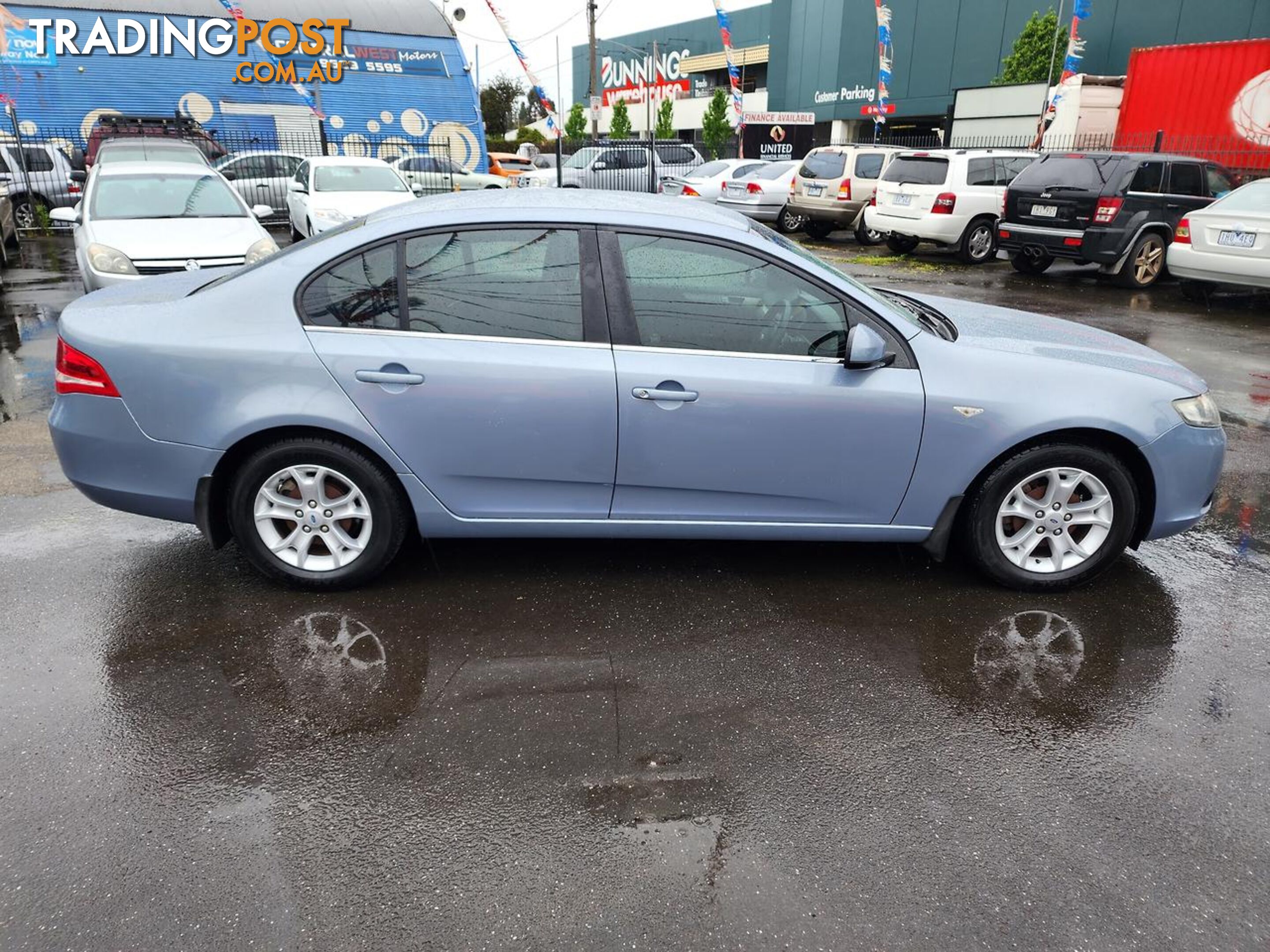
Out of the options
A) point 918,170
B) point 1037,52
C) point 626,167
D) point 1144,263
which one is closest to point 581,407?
point 1144,263

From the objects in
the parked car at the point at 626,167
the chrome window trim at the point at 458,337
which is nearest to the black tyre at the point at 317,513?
the chrome window trim at the point at 458,337

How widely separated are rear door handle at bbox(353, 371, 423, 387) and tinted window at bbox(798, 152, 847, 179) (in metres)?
15.6

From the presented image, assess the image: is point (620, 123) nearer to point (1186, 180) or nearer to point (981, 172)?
point (981, 172)

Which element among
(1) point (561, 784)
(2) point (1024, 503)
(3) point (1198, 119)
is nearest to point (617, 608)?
(1) point (561, 784)

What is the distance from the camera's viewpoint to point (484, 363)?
3.67 m

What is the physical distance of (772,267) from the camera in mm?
3854

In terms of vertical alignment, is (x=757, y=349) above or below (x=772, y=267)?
below

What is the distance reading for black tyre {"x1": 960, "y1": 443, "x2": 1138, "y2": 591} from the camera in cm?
389

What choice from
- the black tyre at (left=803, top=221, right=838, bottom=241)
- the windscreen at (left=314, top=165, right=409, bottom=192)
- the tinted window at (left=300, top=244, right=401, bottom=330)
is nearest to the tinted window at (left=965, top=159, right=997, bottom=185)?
the black tyre at (left=803, top=221, right=838, bottom=241)

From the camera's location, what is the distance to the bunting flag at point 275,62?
2820 cm

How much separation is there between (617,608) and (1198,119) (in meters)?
20.9

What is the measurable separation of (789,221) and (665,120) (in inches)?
1661

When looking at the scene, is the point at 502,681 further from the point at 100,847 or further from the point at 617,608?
the point at 100,847

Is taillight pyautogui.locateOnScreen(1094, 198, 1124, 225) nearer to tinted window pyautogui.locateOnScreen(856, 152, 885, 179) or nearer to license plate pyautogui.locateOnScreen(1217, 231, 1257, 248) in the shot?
license plate pyautogui.locateOnScreen(1217, 231, 1257, 248)
